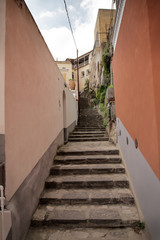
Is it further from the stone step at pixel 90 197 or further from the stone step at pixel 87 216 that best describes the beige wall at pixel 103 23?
the stone step at pixel 87 216

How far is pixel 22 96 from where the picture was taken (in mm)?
2133

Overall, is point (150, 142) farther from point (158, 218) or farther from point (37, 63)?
point (37, 63)

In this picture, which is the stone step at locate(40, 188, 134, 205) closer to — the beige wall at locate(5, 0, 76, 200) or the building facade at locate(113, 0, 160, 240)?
the building facade at locate(113, 0, 160, 240)

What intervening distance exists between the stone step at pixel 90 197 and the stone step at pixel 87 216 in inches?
4.2

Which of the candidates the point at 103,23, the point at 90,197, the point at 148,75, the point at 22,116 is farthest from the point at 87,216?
the point at 103,23

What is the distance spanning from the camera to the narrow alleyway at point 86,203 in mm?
2301

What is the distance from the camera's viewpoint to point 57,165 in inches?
157

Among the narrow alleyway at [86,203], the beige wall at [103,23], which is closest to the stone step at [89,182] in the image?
the narrow alleyway at [86,203]

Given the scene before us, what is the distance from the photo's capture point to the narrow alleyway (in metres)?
2.30

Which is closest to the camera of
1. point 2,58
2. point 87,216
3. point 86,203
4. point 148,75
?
point 2,58

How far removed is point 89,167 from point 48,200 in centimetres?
140

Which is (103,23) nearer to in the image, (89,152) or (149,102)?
(89,152)

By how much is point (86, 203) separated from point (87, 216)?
327 millimetres

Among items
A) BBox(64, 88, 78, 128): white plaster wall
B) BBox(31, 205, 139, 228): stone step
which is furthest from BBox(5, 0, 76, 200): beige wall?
BBox(64, 88, 78, 128): white plaster wall
